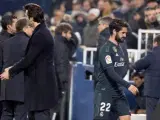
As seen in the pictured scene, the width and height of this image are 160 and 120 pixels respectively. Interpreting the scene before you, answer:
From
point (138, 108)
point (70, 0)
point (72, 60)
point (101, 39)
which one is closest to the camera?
point (101, 39)

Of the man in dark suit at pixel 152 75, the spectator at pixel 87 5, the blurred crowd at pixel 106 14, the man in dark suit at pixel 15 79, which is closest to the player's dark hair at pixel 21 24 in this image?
the man in dark suit at pixel 15 79

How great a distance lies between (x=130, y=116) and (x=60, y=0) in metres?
10.8

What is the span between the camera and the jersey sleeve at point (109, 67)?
36.5 ft


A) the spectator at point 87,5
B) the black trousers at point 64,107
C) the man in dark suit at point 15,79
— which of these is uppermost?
the spectator at point 87,5

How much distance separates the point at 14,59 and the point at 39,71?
4.78 feet

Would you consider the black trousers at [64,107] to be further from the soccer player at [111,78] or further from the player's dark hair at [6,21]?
the soccer player at [111,78]

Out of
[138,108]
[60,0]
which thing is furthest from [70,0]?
[138,108]

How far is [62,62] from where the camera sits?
14.8 metres

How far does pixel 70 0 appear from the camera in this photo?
72.4 ft

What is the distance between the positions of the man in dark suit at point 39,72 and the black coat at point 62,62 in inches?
145

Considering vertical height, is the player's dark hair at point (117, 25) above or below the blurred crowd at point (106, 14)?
below

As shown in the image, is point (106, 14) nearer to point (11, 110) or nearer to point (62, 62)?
point (62, 62)

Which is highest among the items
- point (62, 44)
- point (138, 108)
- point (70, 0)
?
point (70, 0)

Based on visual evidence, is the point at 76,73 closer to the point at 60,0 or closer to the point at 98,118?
the point at 98,118
